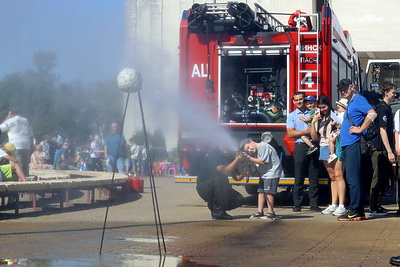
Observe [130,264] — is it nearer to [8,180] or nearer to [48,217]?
[48,217]

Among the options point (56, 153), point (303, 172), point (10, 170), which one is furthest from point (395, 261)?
point (56, 153)

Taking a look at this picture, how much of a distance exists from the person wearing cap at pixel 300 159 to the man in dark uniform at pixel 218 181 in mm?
1703

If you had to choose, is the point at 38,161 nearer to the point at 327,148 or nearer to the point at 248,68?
the point at 248,68

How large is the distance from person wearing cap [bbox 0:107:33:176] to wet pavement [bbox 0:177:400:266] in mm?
1303

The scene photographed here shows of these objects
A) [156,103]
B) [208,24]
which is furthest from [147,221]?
[208,24]

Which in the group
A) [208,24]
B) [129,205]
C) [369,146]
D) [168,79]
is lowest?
[129,205]

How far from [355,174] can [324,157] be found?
1.37 metres

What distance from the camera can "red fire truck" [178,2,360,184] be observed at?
14.4 metres

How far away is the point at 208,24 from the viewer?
47.9 feet

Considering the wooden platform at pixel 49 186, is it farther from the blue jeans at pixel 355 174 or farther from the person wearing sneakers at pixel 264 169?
the blue jeans at pixel 355 174

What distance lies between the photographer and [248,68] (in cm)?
1491

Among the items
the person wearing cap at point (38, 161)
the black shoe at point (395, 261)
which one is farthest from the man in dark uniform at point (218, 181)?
the person wearing cap at point (38, 161)

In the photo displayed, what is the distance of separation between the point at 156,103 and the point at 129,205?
2.68 metres

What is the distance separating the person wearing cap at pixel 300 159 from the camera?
1348cm
